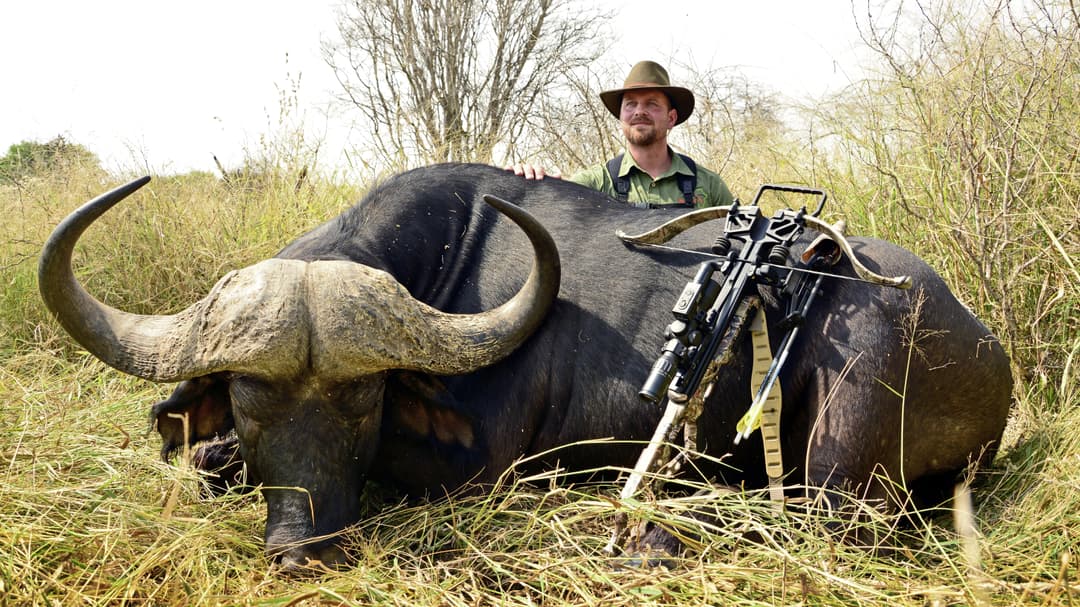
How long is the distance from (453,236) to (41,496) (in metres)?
1.73

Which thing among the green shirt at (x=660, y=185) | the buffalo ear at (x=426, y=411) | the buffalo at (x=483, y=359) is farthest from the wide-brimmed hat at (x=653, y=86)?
the buffalo ear at (x=426, y=411)

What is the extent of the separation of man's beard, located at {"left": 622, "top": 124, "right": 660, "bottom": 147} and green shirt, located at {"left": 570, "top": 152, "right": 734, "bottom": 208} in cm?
12

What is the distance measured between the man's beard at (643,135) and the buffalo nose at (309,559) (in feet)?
11.6

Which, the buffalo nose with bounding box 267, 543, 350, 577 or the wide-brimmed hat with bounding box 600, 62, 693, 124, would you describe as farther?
the wide-brimmed hat with bounding box 600, 62, 693, 124

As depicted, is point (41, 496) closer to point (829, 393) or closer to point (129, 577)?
point (129, 577)

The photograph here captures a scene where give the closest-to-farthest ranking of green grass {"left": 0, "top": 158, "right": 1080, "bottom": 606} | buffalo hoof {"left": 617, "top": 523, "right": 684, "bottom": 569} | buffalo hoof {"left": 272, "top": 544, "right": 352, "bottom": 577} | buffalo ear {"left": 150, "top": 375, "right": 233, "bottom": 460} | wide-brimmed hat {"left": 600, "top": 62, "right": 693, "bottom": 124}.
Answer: green grass {"left": 0, "top": 158, "right": 1080, "bottom": 606} < buffalo hoof {"left": 617, "top": 523, "right": 684, "bottom": 569} < buffalo hoof {"left": 272, "top": 544, "right": 352, "bottom": 577} < buffalo ear {"left": 150, "top": 375, "right": 233, "bottom": 460} < wide-brimmed hat {"left": 600, "top": 62, "right": 693, "bottom": 124}

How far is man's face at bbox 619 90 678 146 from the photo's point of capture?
213 inches

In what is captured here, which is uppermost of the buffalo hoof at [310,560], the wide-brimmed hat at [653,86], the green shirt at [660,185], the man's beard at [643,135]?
the wide-brimmed hat at [653,86]

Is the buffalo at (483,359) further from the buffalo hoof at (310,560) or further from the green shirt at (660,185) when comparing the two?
the green shirt at (660,185)

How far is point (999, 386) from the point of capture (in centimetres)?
324

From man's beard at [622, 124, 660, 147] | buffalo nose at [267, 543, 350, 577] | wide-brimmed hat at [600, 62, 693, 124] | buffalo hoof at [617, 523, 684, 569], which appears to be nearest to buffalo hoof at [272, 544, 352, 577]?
buffalo nose at [267, 543, 350, 577]

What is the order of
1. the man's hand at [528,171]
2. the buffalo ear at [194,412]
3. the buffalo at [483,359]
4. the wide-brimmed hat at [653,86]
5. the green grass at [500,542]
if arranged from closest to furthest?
1. the green grass at [500,542]
2. the buffalo at [483,359]
3. the buffalo ear at [194,412]
4. the man's hand at [528,171]
5. the wide-brimmed hat at [653,86]

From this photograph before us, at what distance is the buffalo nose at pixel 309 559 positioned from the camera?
2527mm

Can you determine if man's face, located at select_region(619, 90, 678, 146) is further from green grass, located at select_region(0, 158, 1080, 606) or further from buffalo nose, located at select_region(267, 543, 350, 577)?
buffalo nose, located at select_region(267, 543, 350, 577)
